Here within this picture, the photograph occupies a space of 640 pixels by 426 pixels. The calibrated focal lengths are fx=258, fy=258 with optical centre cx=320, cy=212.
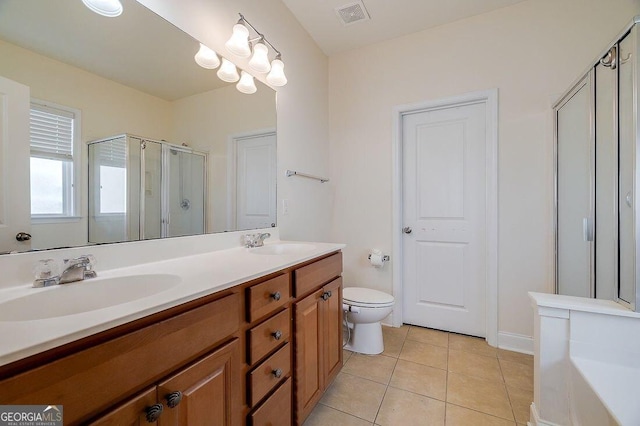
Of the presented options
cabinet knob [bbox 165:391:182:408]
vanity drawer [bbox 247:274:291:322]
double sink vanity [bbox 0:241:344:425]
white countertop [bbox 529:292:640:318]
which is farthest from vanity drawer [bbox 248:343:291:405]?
white countertop [bbox 529:292:640:318]

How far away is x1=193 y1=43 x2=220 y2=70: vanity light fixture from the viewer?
133cm

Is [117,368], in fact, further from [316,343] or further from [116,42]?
[116,42]

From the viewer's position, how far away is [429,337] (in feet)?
7.11

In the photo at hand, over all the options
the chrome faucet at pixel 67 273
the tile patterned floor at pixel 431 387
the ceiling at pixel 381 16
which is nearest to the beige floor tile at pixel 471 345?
the tile patterned floor at pixel 431 387

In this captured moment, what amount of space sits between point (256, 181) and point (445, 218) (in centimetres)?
163

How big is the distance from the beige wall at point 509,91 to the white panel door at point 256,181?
101cm

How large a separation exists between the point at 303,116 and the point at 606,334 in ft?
7.13

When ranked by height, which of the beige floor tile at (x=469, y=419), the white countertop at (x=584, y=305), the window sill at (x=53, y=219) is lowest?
the beige floor tile at (x=469, y=419)

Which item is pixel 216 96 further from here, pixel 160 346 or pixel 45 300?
pixel 160 346

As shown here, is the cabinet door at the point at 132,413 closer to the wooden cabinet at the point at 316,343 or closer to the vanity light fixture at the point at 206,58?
the wooden cabinet at the point at 316,343

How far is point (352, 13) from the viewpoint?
2033 millimetres

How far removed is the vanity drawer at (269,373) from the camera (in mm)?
892

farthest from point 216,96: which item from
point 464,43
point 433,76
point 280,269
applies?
point 464,43

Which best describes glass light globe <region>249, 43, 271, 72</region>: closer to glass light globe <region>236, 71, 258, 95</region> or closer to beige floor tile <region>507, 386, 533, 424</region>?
glass light globe <region>236, 71, 258, 95</region>
